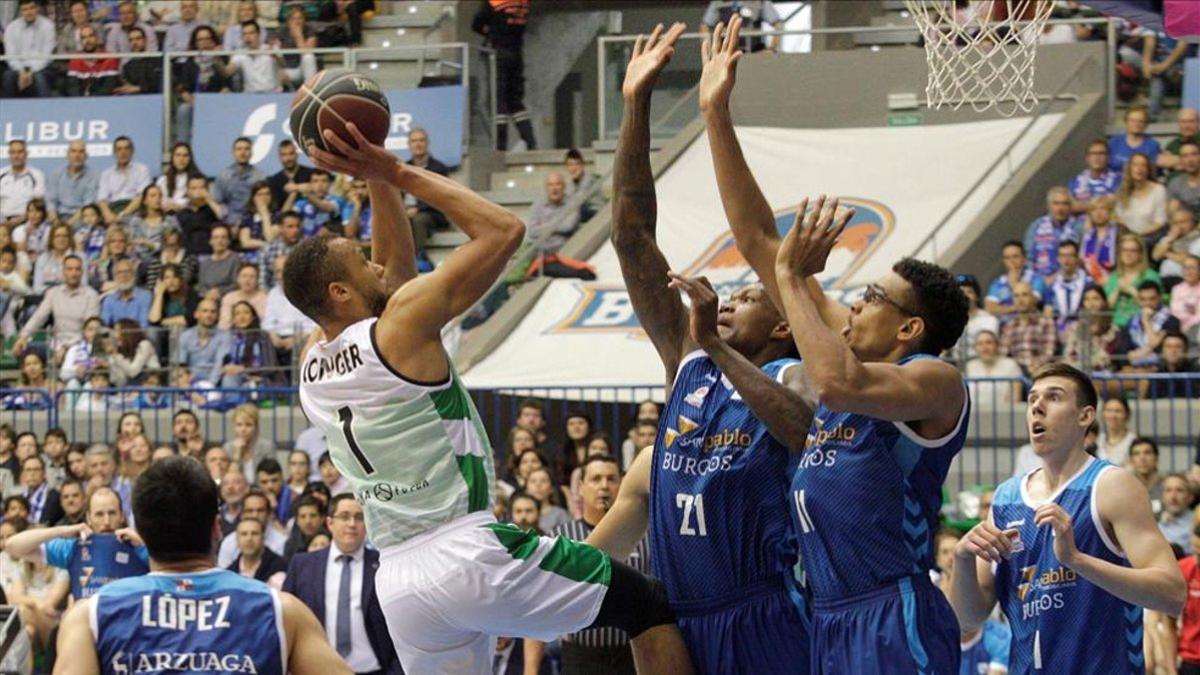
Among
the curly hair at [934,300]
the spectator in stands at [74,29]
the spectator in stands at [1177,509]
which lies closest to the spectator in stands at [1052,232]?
the spectator in stands at [1177,509]

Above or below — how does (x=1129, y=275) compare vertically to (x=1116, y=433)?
above

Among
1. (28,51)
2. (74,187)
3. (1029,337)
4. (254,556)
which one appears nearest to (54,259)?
(74,187)

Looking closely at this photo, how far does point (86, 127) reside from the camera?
71.7ft

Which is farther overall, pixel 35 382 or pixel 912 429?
pixel 35 382

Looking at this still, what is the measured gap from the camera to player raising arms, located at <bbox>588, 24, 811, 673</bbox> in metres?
7.16

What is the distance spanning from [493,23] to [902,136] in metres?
4.73

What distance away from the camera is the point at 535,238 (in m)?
19.6

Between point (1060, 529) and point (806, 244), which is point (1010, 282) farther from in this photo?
point (806, 244)

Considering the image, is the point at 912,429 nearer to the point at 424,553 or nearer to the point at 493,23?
the point at 424,553

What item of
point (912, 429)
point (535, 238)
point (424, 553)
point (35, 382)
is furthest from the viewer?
point (535, 238)

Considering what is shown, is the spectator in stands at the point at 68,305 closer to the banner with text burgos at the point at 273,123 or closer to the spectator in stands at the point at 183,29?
the banner with text burgos at the point at 273,123

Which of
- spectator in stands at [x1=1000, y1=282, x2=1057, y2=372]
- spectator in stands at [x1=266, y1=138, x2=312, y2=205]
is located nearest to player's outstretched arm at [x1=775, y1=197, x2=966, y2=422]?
spectator in stands at [x1=1000, y1=282, x2=1057, y2=372]

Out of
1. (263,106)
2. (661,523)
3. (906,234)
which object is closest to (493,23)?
(263,106)

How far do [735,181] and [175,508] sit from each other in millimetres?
2633
